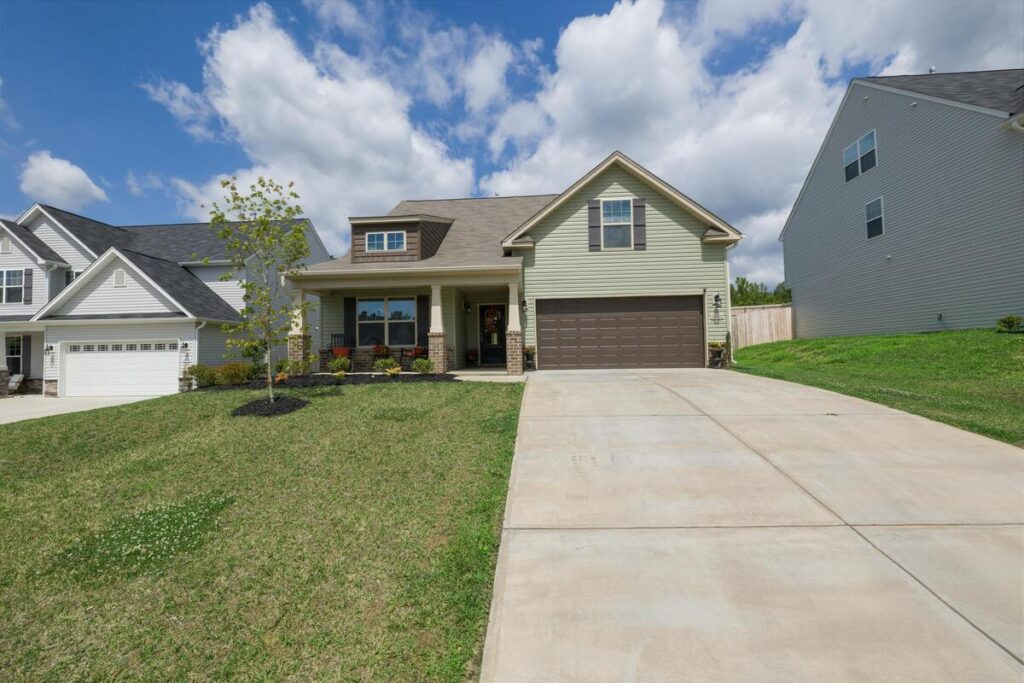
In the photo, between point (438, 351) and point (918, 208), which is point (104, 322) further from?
point (918, 208)

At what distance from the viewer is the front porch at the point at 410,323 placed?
1472 cm

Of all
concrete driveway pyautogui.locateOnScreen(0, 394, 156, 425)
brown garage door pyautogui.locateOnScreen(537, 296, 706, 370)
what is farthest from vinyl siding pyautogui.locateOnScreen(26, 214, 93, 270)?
brown garage door pyautogui.locateOnScreen(537, 296, 706, 370)

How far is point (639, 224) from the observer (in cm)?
1501

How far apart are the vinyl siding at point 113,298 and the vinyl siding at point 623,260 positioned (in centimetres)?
1267

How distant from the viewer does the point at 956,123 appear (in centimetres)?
1464

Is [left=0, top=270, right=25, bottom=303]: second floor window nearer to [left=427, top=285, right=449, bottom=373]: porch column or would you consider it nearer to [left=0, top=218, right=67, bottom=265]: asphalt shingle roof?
[left=0, top=218, right=67, bottom=265]: asphalt shingle roof

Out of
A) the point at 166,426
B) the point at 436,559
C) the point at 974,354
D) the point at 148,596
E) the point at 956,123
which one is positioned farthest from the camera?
the point at 956,123

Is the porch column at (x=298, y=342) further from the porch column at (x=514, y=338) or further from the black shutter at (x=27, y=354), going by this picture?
the black shutter at (x=27, y=354)

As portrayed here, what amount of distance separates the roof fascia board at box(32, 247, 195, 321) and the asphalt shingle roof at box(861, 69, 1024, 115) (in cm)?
2603

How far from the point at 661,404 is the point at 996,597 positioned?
17.5 feet

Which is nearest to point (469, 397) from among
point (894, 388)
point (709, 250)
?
point (894, 388)

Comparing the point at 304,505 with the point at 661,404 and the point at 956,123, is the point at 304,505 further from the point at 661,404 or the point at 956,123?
the point at 956,123

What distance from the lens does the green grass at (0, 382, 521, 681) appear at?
9.38ft

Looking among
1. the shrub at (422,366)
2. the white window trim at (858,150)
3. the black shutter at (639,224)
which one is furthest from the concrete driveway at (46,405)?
the white window trim at (858,150)
